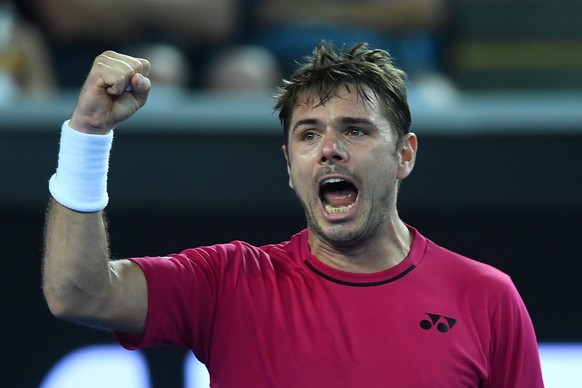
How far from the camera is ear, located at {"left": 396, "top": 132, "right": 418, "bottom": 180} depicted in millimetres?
2604

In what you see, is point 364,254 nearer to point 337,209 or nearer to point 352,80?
point 337,209

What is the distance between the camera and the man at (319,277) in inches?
87.3

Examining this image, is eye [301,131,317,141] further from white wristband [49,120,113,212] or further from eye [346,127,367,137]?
white wristband [49,120,113,212]

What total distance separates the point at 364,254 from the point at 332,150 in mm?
270

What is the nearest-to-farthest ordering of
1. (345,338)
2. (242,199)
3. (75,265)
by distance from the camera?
(75,265)
(345,338)
(242,199)

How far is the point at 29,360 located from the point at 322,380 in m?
2.18

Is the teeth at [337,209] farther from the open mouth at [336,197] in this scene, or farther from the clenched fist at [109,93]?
the clenched fist at [109,93]

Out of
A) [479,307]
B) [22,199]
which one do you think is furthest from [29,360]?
[479,307]

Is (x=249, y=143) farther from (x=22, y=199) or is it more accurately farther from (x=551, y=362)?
(x=551, y=362)

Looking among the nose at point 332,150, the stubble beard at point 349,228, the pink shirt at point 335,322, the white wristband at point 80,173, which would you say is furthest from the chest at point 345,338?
the white wristband at point 80,173

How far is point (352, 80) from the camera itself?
2496 millimetres

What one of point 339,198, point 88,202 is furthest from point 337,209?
point 88,202

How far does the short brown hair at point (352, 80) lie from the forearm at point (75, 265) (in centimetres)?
58

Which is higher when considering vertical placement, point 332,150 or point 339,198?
point 332,150
